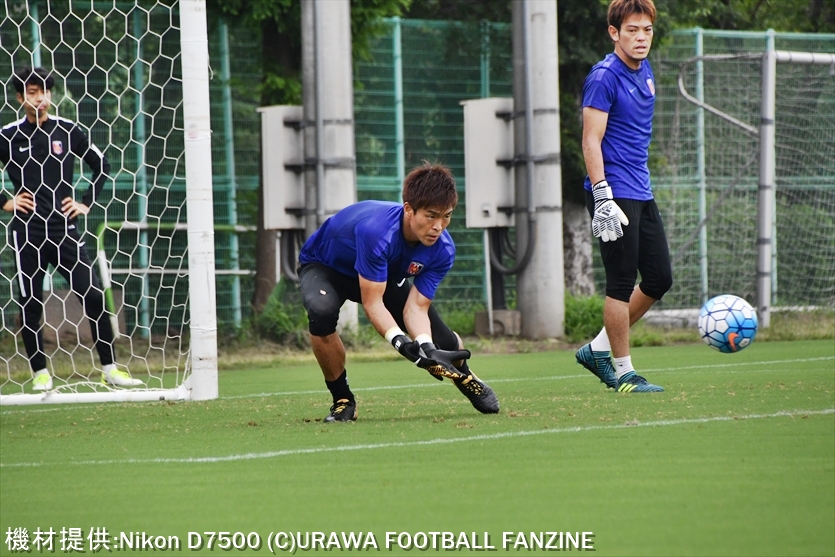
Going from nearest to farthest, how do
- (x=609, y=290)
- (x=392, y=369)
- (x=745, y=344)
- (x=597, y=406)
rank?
(x=597, y=406), (x=609, y=290), (x=745, y=344), (x=392, y=369)

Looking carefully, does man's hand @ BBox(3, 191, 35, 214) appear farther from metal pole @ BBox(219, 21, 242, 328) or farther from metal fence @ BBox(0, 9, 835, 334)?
metal pole @ BBox(219, 21, 242, 328)

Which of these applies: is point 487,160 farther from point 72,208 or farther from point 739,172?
point 72,208

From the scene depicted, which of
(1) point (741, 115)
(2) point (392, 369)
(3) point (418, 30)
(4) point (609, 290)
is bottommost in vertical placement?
(2) point (392, 369)

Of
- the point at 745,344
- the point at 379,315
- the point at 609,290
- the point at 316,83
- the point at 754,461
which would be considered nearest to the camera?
the point at 754,461

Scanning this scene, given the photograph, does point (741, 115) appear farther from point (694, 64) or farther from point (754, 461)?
point (754, 461)

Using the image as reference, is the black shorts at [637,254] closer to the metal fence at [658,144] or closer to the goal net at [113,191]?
the goal net at [113,191]

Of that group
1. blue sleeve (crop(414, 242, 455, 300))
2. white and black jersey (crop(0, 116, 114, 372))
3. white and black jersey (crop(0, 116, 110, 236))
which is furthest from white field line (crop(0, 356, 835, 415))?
blue sleeve (crop(414, 242, 455, 300))

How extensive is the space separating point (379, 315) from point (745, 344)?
3.05 meters

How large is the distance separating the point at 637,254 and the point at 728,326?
1.12m

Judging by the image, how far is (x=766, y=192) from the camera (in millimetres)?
13461

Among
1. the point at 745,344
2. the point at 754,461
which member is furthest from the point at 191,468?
the point at 745,344

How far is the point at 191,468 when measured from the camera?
5082 millimetres

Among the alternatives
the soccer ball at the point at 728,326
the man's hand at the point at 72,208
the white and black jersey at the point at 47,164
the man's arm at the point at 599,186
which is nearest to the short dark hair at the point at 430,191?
the man's arm at the point at 599,186

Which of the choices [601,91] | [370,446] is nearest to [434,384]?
[601,91]
